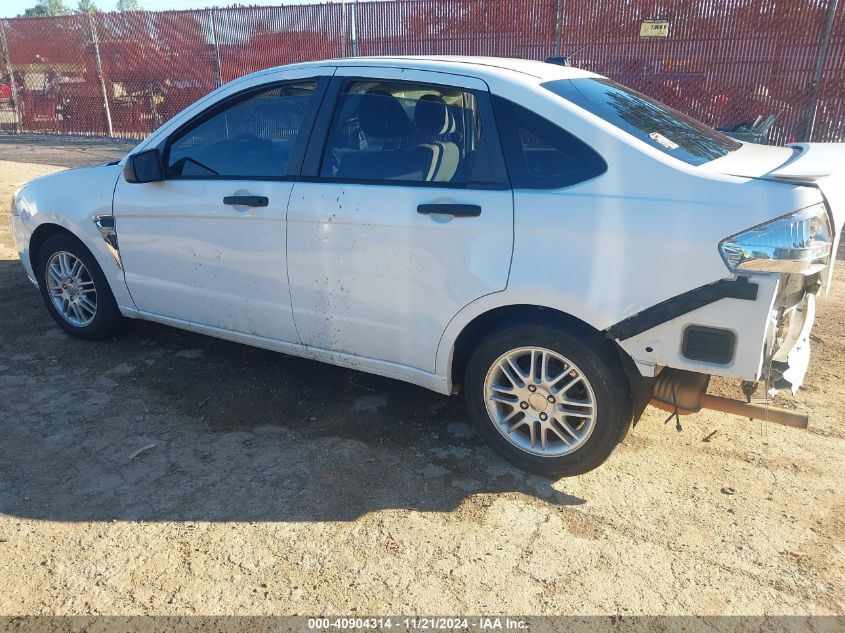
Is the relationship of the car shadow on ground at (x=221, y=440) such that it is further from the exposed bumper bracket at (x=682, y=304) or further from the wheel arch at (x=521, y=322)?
the exposed bumper bracket at (x=682, y=304)

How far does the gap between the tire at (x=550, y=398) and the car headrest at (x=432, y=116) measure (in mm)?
1006

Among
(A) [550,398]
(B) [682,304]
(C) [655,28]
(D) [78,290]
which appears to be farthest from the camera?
(C) [655,28]

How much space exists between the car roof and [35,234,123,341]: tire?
206 cm

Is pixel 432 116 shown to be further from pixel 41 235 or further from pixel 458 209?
pixel 41 235

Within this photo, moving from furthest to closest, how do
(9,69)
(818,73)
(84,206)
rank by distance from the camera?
(9,69)
(818,73)
(84,206)

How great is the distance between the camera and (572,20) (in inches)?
421

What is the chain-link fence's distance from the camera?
31.4 ft

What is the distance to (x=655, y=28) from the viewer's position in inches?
402

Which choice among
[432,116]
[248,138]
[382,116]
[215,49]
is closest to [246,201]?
[248,138]

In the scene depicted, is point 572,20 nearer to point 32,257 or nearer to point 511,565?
point 32,257

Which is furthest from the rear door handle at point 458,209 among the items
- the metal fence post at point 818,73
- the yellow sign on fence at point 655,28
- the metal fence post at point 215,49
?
the metal fence post at point 215,49

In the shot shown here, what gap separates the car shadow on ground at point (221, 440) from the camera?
300 centimetres

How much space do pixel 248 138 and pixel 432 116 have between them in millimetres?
1142

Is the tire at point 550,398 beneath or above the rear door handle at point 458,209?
beneath
